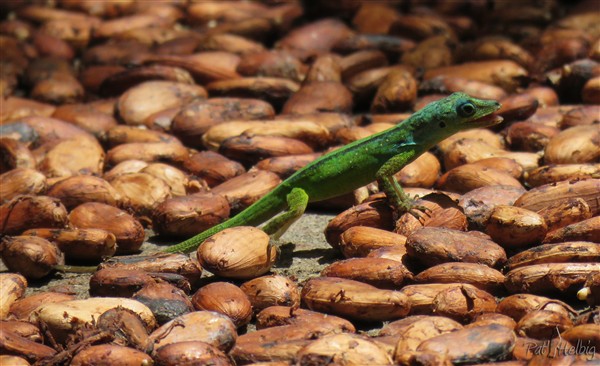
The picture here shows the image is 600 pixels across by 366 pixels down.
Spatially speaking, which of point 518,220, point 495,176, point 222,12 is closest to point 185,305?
point 518,220

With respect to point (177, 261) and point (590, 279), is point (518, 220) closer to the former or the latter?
point (590, 279)

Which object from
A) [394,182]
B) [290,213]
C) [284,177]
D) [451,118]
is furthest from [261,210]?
[451,118]

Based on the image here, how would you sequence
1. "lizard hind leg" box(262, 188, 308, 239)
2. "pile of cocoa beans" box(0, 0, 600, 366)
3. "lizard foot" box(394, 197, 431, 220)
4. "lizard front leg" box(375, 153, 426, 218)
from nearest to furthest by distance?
"pile of cocoa beans" box(0, 0, 600, 366) < "lizard foot" box(394, 197, 431, 220) < "lizard front leg" box(375, 153, 426, 218) < "lizard hind leg" box(262, 188, 308, 239)

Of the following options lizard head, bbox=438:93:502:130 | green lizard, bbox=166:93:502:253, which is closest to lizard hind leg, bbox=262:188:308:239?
green lizard, bbox=166:93:502:253

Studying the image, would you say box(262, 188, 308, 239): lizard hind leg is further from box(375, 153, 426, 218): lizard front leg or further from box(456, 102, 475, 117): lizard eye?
box(456, 102, 475, 117): lizard eye

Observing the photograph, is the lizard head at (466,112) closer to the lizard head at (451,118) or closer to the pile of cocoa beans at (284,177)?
the lizard head at (451,118)

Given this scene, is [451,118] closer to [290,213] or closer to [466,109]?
[466,109]

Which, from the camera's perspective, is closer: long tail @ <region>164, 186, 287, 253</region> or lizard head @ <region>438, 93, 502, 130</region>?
lizard head @ <region>438, 93, 502, 130</region>
